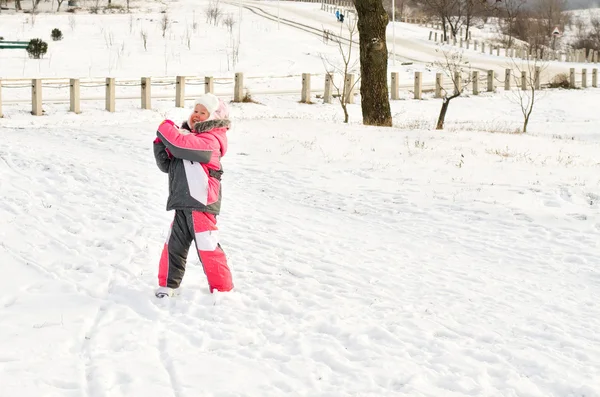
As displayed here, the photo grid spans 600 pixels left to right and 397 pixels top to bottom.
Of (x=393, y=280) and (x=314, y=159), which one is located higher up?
(x=314, y=159)

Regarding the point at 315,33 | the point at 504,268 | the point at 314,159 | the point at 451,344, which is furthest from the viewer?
the point at 315,33

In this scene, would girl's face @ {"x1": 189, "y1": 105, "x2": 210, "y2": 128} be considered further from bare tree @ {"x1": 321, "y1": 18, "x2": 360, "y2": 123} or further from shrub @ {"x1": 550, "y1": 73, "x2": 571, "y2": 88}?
shrub @ {"x1": 550, "y1": 73, "x2": 571, "y2": 88}

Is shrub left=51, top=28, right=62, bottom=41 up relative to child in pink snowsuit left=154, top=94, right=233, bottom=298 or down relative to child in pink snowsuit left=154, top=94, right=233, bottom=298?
up

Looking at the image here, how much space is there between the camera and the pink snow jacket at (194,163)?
18.2 ft

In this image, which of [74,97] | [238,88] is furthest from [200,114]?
[238,88]

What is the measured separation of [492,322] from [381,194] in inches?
184

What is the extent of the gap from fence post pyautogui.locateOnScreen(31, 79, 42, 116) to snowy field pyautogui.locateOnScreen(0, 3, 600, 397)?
622cm

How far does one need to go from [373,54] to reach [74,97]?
332 inches

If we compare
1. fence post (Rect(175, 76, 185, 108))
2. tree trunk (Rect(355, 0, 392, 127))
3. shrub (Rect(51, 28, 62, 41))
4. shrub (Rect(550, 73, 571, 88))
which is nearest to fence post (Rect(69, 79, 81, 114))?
fence post (Rect(175, 76, 185, 108))

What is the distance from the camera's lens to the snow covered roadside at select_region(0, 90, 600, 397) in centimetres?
452

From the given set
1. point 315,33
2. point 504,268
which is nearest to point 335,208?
point 504,268

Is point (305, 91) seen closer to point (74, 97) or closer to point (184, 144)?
point (74, 97)

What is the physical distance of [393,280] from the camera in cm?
645

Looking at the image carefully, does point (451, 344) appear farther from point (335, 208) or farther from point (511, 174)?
point (511, 174)
